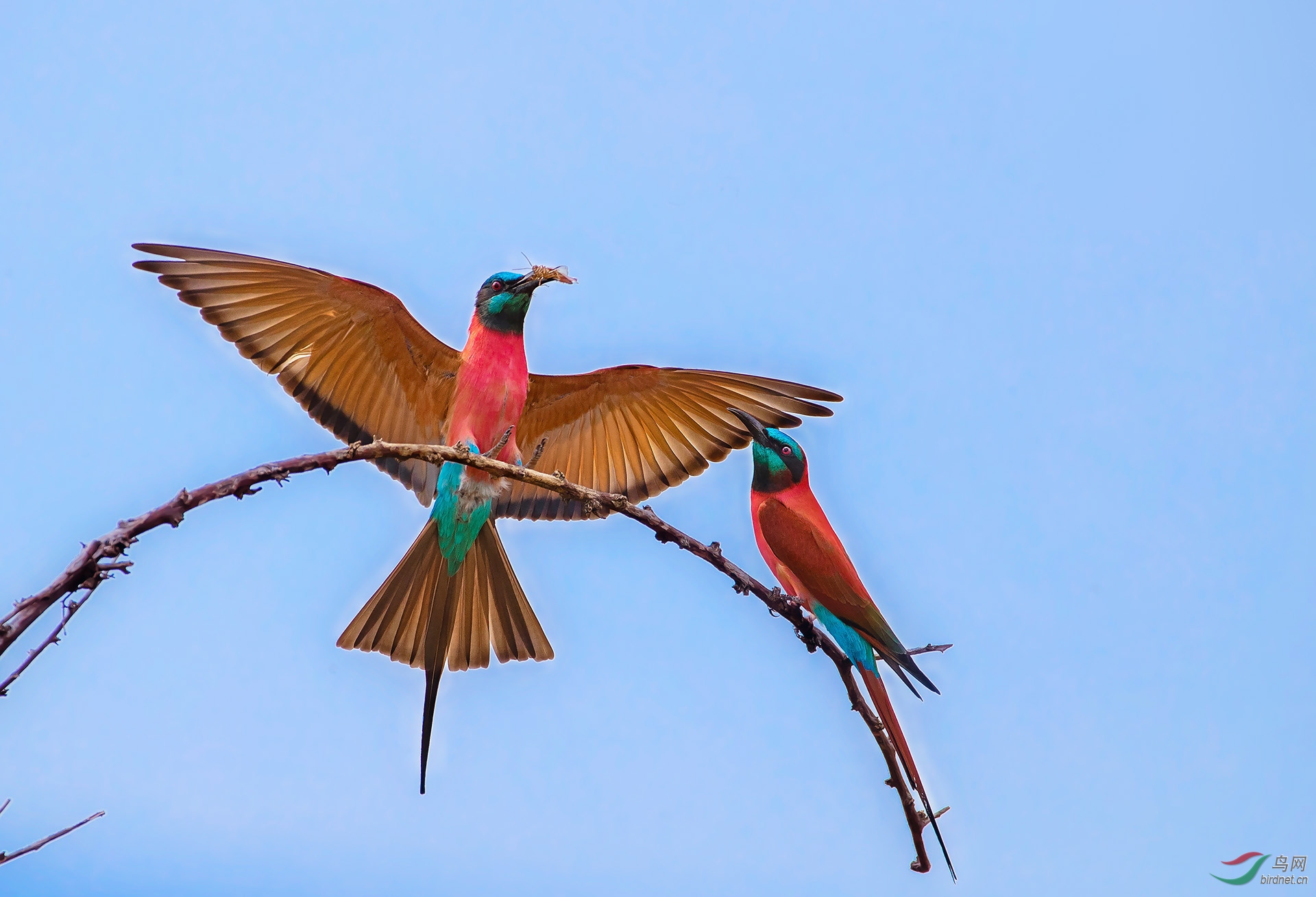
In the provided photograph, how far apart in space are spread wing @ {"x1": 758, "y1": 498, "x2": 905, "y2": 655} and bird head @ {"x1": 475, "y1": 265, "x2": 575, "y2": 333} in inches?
51.1

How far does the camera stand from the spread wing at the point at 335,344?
4.08m

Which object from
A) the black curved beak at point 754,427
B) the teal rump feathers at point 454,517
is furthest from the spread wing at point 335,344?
the black curved beak at point 754,427

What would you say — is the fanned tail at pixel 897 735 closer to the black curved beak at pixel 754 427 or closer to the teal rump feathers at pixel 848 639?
the teal rump feathers at pixel 848 639

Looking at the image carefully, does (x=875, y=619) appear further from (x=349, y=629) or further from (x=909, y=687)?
(x=349, y=629)

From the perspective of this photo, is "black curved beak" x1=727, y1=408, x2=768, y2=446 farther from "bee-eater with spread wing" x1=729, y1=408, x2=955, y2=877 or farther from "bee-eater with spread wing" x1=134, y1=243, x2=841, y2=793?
"bee-eater with spread wing" x1=134, y1=243, x2=841, y2=793

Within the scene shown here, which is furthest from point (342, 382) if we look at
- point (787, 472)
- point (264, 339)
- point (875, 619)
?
point (875, 619)

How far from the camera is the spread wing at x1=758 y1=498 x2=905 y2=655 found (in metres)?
3.27

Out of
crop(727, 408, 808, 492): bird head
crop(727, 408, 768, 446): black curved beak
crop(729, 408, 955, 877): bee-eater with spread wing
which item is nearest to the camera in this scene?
crop(729, 408, 955, 877): bee-eater with spread wing

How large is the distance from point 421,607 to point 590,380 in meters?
1.27

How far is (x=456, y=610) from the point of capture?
13.5 feet

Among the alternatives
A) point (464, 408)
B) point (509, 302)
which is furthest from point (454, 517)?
point (509, 302)

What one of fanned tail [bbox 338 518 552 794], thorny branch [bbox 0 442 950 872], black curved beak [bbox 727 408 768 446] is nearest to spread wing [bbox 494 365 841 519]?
black curved beak [bbox 727 408 768 446]

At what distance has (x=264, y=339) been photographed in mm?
4203

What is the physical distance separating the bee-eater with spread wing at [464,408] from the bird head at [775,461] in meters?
0.28
